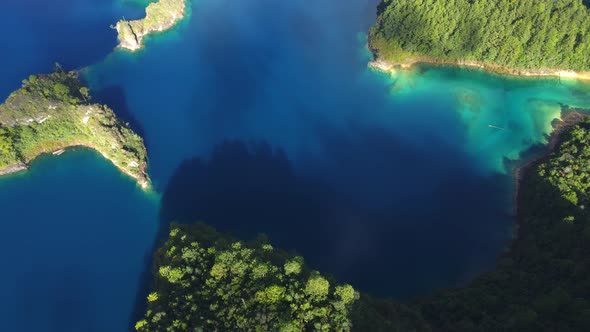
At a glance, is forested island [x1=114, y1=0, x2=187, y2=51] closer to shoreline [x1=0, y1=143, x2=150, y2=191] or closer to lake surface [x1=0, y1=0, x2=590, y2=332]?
lake surface [x1=0, y1=0, x2=590, y2=332]

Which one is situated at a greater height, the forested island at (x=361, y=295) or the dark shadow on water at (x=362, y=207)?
the dark shadow on water at (x=362, y=207)

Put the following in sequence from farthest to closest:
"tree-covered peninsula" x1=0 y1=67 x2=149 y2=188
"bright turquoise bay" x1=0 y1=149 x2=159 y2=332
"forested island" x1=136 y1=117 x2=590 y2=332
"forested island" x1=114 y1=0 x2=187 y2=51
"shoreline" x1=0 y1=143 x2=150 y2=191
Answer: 1. "forested island" x1=114 y1=0 x2=187 y2=51
2. "tree-covered peninsula" x1=0 y1=67 x2=149 y2=188
3. "shoreline" x1=0 y1=143 x2=150 y2=191
4. "bright turquoise bay" x1=0 y1=149 x2=159 y2=332
5. "forested island" x1=136 y1=117 x2=590 y2=332

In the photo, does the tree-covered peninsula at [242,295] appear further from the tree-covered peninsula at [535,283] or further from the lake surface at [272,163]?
the lake surface at [272,163]

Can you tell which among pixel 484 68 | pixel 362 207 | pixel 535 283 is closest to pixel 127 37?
pixel 362 207

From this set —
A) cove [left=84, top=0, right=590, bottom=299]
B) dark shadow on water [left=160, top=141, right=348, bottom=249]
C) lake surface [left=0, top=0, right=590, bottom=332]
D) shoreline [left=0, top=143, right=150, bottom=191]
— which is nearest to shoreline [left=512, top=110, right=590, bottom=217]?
cove [left=84, top=0, right=590, bottom=299]

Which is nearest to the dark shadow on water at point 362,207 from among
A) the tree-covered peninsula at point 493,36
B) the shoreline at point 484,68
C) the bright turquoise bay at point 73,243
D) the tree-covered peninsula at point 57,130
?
the bright turquoise bay at point 73,243
